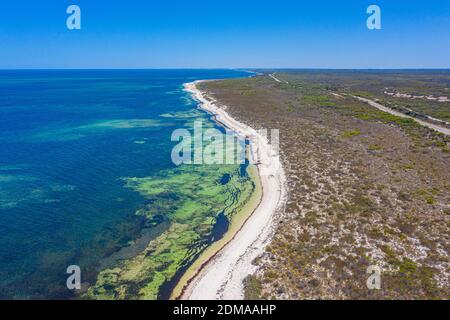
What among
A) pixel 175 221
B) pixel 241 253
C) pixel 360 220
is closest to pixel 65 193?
pixel 175 221

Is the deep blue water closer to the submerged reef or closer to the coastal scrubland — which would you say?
the submerged reef

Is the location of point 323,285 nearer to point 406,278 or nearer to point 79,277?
point 406,278

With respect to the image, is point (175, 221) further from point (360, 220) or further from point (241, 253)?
point (360, 220)

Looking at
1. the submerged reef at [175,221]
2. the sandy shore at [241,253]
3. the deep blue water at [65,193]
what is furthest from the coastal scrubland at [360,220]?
the deep blue water at [65,193]

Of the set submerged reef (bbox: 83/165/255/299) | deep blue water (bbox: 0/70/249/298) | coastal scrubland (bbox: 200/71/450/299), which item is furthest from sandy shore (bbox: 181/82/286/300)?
deep blue water (bbox: 0/70/249/298)

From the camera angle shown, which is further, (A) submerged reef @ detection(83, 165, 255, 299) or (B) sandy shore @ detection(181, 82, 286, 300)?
(A) submerged reef @ detection(83, 165, 255, 299)
